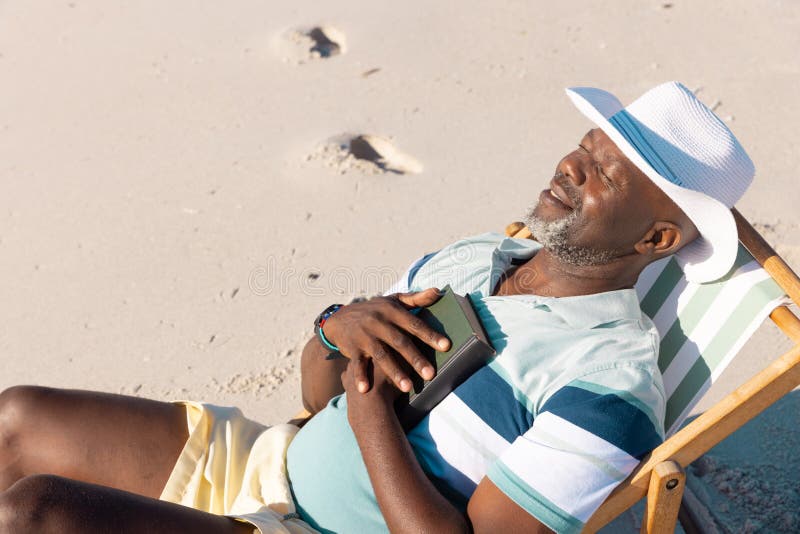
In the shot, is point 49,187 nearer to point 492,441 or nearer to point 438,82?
point 438,82

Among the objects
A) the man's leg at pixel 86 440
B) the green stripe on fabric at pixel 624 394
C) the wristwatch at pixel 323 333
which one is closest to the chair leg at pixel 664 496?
the green stripe on fabric at pixel 624 394

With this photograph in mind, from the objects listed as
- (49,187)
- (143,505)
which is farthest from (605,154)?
(49,187)

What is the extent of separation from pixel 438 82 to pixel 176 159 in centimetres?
175

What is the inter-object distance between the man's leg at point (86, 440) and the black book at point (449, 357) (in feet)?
2.46

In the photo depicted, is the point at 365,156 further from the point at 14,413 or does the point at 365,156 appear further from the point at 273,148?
the point at 14,413

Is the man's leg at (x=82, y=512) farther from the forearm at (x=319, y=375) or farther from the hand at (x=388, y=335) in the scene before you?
the forearm at (x=319, y=375)

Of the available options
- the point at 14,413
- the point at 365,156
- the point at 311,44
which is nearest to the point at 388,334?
the point at 14,413

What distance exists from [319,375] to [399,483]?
2.48 feet

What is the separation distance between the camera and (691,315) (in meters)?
2.73

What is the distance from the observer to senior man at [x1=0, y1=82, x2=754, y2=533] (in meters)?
2.10

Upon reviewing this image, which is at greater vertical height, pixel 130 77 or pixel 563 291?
pixel 563 291

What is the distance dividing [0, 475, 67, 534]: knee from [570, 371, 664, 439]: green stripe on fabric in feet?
4.30

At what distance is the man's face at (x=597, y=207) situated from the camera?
2459 mm

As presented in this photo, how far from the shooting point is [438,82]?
5.61m
